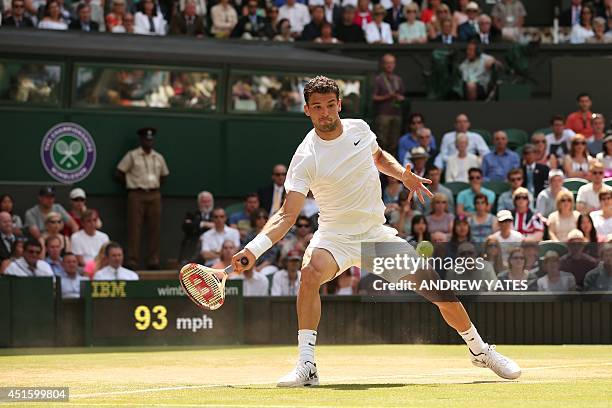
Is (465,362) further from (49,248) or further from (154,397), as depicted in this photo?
(49,248)

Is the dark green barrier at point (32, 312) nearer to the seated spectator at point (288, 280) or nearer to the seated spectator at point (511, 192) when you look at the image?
the seated spectator at point (288, 280)

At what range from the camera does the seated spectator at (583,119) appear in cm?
2044

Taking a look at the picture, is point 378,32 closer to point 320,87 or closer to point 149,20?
point 149,20

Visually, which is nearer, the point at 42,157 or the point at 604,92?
the point at 42,157

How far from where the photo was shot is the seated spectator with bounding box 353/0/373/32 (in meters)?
22.9

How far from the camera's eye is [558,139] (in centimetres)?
1994

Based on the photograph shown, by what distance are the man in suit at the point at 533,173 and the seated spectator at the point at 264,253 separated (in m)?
3.69

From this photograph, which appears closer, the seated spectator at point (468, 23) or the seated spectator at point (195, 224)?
the seated spectator at point (195, 224)

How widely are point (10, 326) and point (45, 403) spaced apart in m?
7.46

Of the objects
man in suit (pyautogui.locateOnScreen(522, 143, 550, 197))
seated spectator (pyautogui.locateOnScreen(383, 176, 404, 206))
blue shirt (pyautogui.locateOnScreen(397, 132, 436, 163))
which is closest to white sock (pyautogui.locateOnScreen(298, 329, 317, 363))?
seated spectator (pyautogui.locateOnScreen(383, 176, 404, 206))

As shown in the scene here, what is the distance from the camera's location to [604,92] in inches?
870

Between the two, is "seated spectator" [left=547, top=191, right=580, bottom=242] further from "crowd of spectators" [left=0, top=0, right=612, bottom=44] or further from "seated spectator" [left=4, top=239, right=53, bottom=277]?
"crowd of spectators" [left=0, top=0, right=612, bottom=44]

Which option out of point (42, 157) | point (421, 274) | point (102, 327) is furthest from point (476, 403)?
point (42, 157)

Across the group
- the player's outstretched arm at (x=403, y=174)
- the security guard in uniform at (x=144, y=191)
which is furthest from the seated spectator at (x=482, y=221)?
the player's outstretched arm at (x=403, y=174)
